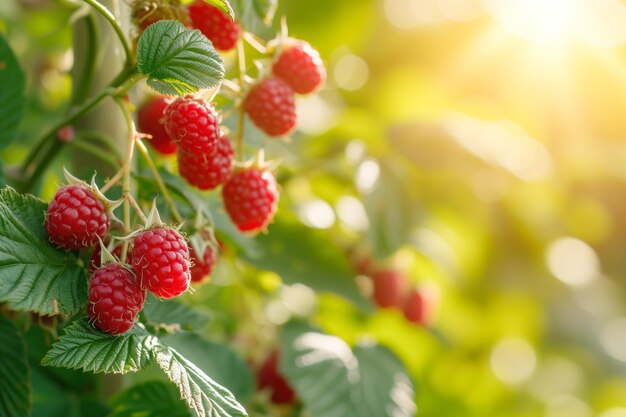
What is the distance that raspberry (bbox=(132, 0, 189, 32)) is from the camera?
798 millimetres

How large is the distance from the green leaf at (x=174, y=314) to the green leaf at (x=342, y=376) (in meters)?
0.35

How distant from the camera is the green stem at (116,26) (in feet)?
2.25

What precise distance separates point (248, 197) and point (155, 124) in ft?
0.57

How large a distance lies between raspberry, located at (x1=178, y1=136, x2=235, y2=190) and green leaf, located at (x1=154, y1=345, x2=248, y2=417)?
0.70 feet

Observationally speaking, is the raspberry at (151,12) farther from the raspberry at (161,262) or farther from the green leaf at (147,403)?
the green leaf at (147,403)

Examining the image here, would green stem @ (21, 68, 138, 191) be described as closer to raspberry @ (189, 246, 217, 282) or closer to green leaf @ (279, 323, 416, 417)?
raspberry @ (189, 246, 217, 282)

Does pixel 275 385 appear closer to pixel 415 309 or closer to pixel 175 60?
pixel 415 309

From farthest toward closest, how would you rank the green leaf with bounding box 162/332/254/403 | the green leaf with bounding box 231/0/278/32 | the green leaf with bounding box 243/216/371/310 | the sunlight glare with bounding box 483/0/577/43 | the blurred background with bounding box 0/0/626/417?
1. the sunlight glare with bounding box 483/0/577/43
2. the blurred background with bounding box 0/0/626/417
3. the green leaf with bounding box 243/216/371/310
4. the green leaf with bounding box 162/332/254/403
5. the green leaf with bounding box 231/0/278/32

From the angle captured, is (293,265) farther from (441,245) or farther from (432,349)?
(432,349)

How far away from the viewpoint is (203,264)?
87 centimetres

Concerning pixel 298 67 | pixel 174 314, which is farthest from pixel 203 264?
pixel 298 67

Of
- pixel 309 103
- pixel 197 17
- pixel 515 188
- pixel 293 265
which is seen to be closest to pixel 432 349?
pixel 515 188

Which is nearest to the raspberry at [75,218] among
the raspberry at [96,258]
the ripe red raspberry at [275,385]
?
the raspberry at [96,258]

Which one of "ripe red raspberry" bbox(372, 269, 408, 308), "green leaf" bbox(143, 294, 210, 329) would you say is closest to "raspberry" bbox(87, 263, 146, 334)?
"green leaf" bbox(143, 294, 210, 329)
